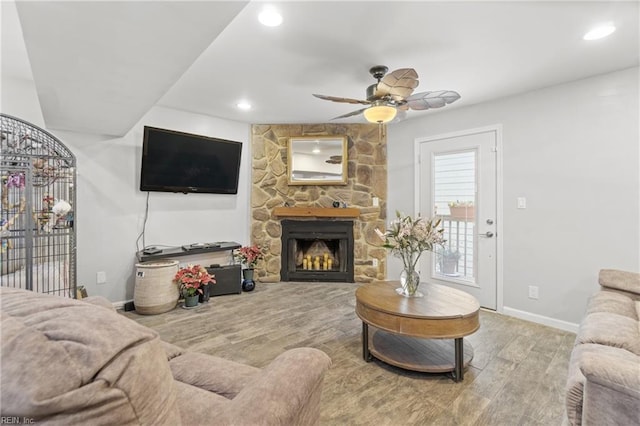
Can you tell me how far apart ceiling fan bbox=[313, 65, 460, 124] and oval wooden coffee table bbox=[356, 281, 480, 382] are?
154 centimetres

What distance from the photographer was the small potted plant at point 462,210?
354 cm

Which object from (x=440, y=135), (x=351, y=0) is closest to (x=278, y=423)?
(x=351, y=0)

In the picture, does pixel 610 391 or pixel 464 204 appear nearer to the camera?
pixel 610 391

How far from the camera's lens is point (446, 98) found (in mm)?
2418

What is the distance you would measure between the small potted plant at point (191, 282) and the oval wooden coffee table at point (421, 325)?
6.58ft

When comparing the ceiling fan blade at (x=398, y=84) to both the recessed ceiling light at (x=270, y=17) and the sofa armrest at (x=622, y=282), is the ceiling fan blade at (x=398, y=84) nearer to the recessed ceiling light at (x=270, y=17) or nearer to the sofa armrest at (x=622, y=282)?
the recessed ceiling light at (x=270, y=17)

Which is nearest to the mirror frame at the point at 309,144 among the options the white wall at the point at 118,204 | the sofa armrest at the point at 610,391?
the white wall at the point at 118,204

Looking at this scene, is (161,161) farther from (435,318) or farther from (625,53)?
(625,53)

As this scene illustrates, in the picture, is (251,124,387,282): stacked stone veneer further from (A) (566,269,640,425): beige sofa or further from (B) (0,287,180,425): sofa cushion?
(B) (0,287,180,425): sofa cushion

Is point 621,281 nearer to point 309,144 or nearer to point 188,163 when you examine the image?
point 309,144

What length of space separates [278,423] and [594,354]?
48.9 inches

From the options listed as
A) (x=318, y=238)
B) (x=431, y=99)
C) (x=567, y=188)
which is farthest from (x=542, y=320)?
(x=318, y=238)

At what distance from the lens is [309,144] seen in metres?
4.48

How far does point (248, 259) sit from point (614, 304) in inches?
145
